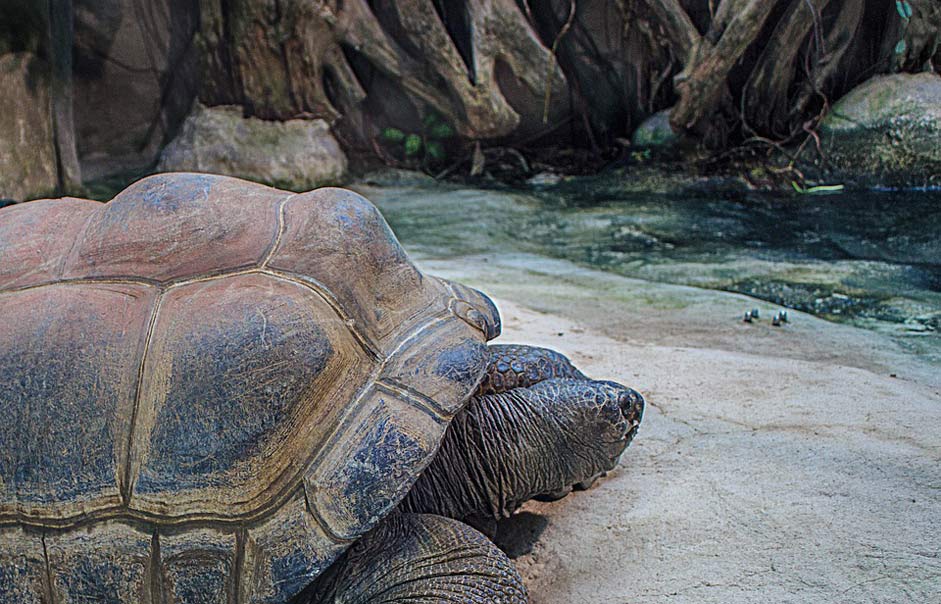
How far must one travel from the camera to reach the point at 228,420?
168 cm

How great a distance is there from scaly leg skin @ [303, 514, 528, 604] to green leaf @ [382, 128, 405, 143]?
8.47 meters

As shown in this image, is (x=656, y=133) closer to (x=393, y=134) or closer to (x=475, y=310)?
(x=393, y=134)

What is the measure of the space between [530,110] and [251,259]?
318 inches

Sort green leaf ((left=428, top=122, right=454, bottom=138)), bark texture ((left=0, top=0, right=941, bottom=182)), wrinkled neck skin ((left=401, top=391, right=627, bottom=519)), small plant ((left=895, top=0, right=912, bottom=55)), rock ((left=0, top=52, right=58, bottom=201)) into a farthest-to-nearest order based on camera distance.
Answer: green leaf ((left=428, top=122, right=454, bottom=138)), bark texture ((left=0, top=0, right=941, bottom=182)), small plant ((left=895, top=0, right=912, bottom=55)), rock ((left=0, top=52, right=58, bottom=201)), wrinkled neck skin ((left=401, top=391, right=627, bottom=519))

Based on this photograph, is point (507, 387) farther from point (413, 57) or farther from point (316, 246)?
point (413, 57)

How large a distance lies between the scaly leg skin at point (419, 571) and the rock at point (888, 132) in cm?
701

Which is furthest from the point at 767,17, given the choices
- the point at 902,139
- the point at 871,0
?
Answer: the point at 902,139

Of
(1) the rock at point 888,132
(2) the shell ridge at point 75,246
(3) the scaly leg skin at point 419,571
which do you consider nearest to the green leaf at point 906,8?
(1) the rock at point 888,132

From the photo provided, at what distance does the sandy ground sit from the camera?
5.85 ft

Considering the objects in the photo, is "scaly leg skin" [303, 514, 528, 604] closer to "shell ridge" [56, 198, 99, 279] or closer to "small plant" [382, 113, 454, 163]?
"shell ridge" [56, 198, 99, 279]

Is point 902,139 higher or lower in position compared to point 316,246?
lower

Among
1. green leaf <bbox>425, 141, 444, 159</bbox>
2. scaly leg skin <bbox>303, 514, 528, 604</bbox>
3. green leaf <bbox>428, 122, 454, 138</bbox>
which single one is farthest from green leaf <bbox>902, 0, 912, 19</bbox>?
scaly leg skin <bbox>303, 514, 528, 604</bbox>

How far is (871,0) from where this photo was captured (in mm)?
7801

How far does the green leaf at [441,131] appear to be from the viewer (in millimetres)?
9570
